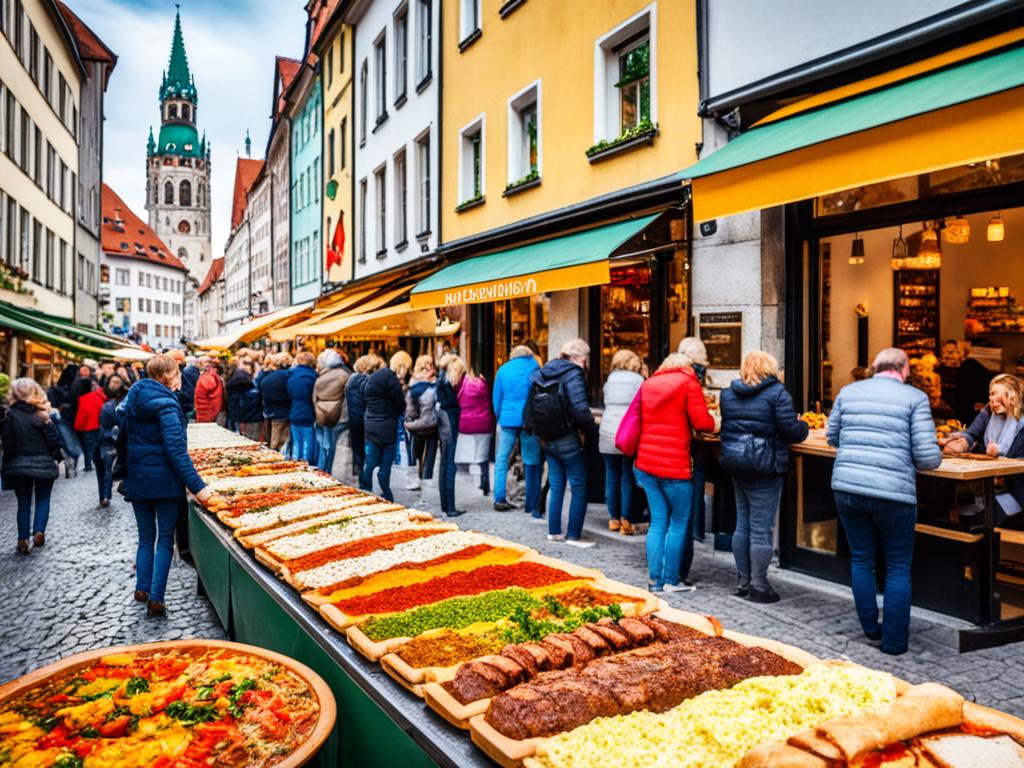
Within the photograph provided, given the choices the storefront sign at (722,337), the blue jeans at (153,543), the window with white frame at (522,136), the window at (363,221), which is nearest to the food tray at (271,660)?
the blue jeans at (153,543)

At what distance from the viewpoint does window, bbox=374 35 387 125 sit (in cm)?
2153

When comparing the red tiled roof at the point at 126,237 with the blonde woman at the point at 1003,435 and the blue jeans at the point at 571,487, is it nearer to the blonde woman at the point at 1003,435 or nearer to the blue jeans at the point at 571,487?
the blue jeans at the point at 571,487

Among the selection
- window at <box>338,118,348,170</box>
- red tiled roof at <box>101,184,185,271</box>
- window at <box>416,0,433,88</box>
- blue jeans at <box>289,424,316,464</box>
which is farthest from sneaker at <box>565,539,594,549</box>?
red tiled roof at <box>101,184,185,271</box>

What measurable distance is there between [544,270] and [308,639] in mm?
6783

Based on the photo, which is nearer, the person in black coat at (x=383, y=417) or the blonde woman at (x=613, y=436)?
the blonde woman at (x=613, y=436)

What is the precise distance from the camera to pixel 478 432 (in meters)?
10.9

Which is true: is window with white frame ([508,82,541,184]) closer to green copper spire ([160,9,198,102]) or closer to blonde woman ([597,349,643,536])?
blonde woman ([597,349,643,536])

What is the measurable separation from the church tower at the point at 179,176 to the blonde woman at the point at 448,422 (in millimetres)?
135221

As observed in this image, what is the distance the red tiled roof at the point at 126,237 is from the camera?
94125mm

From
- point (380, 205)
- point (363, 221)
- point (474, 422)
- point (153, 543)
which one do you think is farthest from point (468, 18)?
point (153, 543)

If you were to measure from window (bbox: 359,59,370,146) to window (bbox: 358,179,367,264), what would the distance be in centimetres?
131

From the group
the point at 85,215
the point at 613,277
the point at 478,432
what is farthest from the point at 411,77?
the point at 85,215

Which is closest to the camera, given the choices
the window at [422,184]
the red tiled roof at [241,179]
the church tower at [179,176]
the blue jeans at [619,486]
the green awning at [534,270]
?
the blue jeans at [619,486]

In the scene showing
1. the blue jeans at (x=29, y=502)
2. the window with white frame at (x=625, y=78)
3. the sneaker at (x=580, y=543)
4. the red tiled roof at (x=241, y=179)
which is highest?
the red tiled roof at (x=241, y=179)
